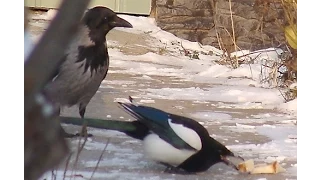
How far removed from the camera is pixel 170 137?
0.96 metres

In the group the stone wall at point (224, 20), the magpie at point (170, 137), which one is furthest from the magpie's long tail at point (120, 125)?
the stone wall at point (224, 20)

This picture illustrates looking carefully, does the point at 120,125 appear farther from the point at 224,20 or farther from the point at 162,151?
the point at 224,20

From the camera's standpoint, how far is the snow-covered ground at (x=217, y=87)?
1030 millimetres

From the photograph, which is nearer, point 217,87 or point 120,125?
point 120,125

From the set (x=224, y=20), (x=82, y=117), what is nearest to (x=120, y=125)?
(x=82, y=117)

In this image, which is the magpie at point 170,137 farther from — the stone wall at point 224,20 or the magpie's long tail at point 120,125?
the stone wall at point 224,20

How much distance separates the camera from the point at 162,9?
1.17m

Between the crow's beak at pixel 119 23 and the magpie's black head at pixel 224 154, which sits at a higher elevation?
the crow's beak at pixel 119 23

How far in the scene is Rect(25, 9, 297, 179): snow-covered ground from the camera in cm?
103

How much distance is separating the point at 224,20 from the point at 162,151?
1.20ft

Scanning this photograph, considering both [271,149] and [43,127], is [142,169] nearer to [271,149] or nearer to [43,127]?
[271,149]

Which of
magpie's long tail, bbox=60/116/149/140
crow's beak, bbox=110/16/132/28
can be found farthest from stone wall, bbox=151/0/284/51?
magpie's long tail, bbox=60/116/149/140

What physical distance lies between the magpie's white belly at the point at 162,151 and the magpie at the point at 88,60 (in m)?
0.12

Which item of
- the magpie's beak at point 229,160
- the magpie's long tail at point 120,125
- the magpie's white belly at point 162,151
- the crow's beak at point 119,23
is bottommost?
the magpie's beak at point 229,160
